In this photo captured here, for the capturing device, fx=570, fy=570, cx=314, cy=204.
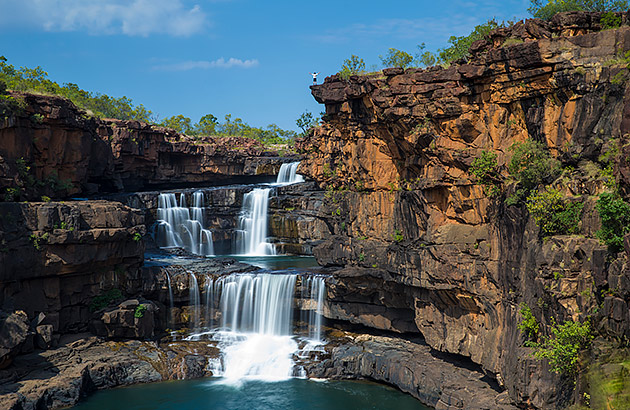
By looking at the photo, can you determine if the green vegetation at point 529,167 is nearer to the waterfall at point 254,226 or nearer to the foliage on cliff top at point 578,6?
the foliage on cliff top at point 578,6

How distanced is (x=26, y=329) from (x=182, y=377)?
6950 millimetres

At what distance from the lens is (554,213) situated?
1761cm

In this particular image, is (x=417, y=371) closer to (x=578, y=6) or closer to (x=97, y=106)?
(x=578, y=6)

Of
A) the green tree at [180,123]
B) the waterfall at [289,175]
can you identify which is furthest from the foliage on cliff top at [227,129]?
the waterfall at [289,175]

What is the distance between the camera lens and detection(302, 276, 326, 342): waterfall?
29375mm

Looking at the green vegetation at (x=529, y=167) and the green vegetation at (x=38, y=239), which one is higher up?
the green vegetation at (x=529, y=167)

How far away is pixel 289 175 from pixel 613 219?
126 ft

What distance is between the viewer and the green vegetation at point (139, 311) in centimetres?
2786

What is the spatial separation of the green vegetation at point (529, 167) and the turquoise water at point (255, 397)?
9.71 meters

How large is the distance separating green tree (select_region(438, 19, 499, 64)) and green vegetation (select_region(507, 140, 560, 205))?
203 inches

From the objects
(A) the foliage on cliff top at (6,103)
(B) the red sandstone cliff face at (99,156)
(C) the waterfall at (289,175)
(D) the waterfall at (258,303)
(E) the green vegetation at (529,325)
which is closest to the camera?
(E) the green vegetation at (529,325)

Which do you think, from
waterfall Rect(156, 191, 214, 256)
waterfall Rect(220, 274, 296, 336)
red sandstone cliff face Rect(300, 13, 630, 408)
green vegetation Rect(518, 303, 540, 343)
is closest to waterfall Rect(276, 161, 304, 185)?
waterfall Rect(156, 191, 214, 256)

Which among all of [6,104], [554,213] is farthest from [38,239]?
[554,213]

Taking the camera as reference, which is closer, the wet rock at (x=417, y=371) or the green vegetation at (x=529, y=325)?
the green vegetation at (x=529, y=325)
